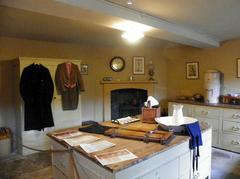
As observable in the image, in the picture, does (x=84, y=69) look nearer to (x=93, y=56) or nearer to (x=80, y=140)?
(x=93, y=56)

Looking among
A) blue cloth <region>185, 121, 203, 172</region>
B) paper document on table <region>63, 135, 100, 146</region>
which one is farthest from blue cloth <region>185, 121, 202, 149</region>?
paper document on table <region>63, 135, 100, 146</region>

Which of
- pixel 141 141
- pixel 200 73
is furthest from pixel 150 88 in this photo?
pixel 141 141

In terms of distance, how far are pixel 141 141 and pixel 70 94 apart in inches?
92.0

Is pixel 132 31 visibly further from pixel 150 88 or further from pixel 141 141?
pixel 150 88

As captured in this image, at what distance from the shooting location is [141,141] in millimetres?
1745

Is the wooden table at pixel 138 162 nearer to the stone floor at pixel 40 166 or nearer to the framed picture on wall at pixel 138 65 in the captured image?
the stone floor at pixel 40 166

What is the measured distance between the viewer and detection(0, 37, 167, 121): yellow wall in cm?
368

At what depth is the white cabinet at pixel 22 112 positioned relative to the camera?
336cm

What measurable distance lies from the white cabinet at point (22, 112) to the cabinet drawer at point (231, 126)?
2844mm

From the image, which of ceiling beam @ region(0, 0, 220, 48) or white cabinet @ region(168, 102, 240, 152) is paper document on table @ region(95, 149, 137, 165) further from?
white cabinet @ region(168, 102, 240, 152)

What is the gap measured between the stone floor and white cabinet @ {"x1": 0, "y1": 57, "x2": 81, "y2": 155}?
0.23 meters

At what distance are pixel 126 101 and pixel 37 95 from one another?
2.45 meters

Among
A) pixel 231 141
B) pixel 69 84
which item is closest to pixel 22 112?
pixel 69 84

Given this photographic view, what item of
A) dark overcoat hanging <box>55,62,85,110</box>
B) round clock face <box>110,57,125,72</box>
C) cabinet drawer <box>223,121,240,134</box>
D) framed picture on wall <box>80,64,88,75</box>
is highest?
round clock face <box>110,57,125,72</box>
